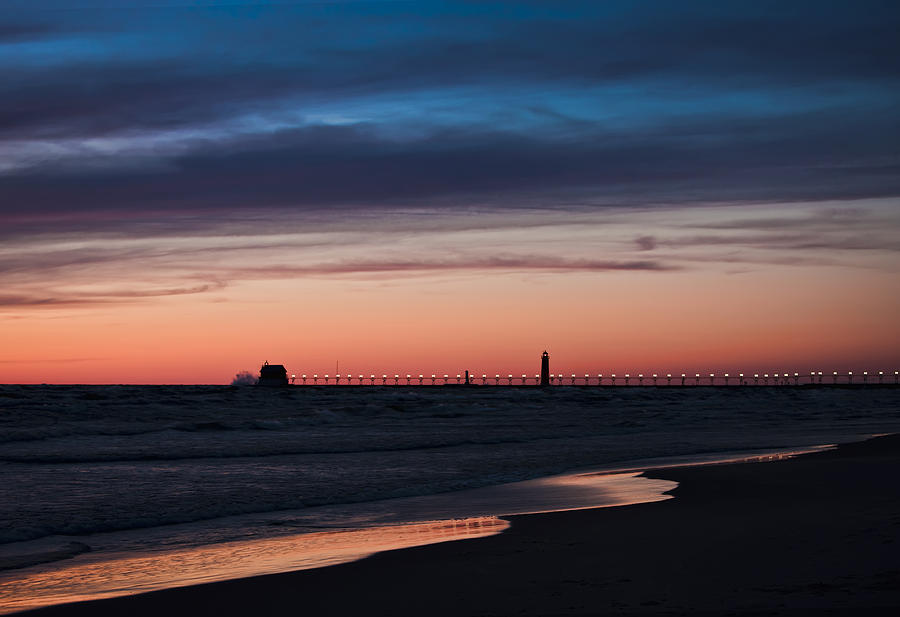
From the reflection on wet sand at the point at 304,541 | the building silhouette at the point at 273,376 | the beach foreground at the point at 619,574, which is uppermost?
the building silhouette at the point at 273,376

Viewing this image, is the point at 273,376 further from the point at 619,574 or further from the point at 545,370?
the point at 619,574

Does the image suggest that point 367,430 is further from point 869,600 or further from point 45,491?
point 869,600

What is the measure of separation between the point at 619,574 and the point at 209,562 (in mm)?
3850

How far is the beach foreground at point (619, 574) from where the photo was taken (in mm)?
6465

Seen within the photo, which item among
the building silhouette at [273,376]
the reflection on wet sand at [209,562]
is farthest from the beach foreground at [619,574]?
the building silhouette at [273,376]

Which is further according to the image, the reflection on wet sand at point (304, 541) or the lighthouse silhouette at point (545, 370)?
the lighthouse silhouette at point (545, 370)

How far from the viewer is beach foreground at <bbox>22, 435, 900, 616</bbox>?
21.2ft

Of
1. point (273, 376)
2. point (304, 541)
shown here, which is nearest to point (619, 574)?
point (304, 541)

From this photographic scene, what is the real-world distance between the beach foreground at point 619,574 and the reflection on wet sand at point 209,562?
0.36 meters

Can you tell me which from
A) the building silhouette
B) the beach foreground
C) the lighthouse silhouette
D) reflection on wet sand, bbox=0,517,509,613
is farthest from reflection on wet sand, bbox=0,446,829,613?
the lighthouse silhouette

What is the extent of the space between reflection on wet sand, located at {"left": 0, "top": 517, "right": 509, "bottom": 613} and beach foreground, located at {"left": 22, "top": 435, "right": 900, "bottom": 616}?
362 millimetres

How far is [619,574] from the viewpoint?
7500 millimetres

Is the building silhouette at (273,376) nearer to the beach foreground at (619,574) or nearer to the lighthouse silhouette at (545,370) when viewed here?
the lighthouse silhouette at (545,370)

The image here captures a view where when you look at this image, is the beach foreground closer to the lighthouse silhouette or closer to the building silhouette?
the building silhouette
